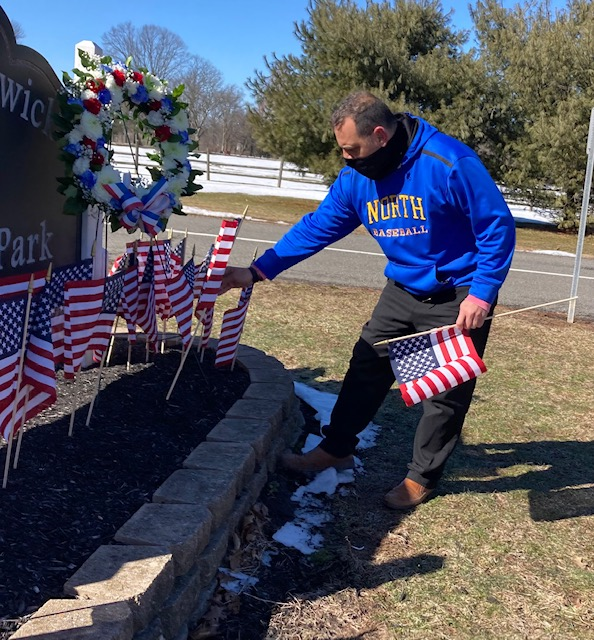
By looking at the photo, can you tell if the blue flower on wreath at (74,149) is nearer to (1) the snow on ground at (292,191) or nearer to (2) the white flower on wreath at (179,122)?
(2) the white flower on wreath at (179,122)

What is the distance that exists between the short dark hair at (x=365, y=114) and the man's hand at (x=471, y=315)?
2.82 ft

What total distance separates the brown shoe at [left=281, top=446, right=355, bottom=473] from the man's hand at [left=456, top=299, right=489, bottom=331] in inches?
43.3

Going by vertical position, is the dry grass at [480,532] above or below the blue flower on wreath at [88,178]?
below

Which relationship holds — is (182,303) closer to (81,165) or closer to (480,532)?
(81,165)

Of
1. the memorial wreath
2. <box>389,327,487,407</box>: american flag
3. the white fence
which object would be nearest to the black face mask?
<box>389,327,487,407</box>: american flag

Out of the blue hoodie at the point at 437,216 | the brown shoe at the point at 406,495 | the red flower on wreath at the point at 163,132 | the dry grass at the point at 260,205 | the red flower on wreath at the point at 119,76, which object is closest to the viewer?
the blue hoodie at the point at 437,216

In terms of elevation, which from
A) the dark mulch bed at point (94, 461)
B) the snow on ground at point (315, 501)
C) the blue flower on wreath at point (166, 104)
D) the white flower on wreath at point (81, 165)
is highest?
the blue flower on wreath at point (166, 104)

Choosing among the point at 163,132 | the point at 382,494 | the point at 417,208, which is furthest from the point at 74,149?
the point at 382,494

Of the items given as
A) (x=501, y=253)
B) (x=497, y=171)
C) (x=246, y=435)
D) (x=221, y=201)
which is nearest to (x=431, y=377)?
(x=501, y=253)

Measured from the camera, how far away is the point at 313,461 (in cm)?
389

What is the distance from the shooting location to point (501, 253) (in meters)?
3.19

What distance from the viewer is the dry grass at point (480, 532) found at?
2754 mm

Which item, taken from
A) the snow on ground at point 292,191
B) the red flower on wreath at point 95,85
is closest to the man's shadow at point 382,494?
the red flower on wreath at point 95,85

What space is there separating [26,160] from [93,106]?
0.43m
